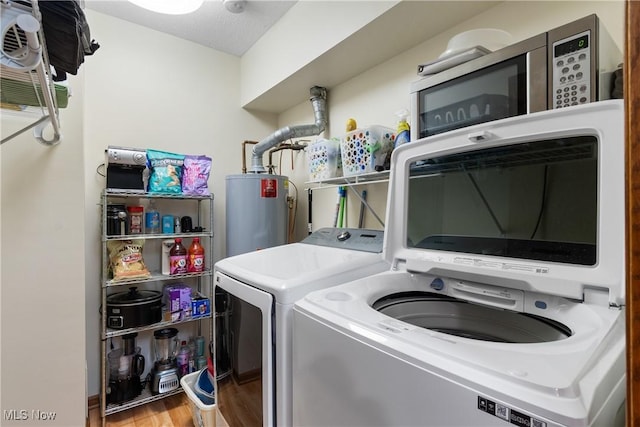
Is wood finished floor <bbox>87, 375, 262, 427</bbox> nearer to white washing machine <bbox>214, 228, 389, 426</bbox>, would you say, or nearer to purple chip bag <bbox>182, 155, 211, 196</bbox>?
white washing machine <bbox>214, 228, 389, 426</bbox>

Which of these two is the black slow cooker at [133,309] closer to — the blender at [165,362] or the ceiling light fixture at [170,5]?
the blender at [165,362]

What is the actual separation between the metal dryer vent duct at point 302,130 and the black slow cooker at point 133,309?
120 centimetres

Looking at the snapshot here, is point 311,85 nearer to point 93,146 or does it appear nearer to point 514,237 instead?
point 93,146

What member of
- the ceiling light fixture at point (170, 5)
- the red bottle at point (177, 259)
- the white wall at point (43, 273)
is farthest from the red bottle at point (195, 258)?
the ceiling light fixture at point (170, 5)

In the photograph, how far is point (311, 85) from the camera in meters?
2.38

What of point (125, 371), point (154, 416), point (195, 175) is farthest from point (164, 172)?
point (154, 416)

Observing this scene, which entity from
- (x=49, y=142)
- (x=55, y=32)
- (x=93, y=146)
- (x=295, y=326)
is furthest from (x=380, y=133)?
(x=93, y=146)

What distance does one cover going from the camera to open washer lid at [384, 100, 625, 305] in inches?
28.1

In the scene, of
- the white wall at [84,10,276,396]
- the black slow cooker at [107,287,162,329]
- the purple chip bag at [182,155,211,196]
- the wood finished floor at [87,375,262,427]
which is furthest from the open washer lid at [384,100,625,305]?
the white wall at [84,10,276,396]

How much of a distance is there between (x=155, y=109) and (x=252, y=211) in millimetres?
1168

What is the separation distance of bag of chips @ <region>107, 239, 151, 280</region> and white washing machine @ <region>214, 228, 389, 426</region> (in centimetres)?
96

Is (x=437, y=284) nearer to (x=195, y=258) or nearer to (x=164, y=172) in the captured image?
(x=195, y=258)

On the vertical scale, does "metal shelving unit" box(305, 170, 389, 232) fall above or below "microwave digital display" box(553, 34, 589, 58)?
below

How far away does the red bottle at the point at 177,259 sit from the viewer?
2.25 metres
